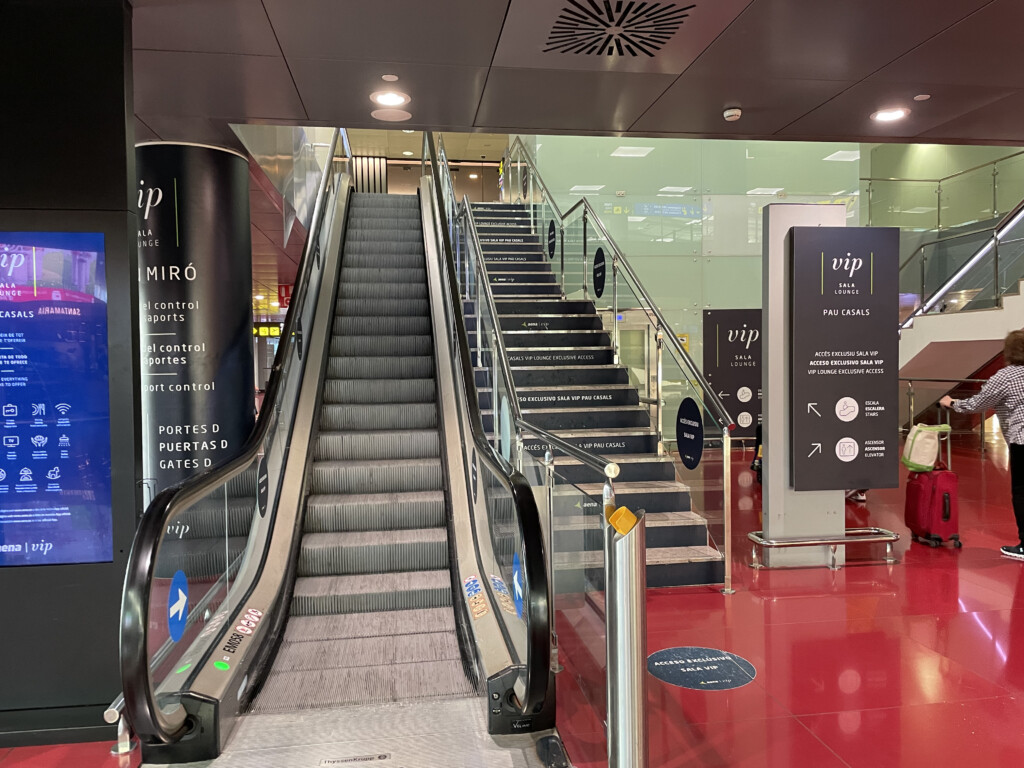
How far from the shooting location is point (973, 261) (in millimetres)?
9133

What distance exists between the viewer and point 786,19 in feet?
11.6

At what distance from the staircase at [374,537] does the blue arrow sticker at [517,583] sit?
571mm

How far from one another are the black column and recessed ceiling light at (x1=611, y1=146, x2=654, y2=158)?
8839 mm

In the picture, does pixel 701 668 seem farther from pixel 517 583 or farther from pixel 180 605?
pixel 180 605

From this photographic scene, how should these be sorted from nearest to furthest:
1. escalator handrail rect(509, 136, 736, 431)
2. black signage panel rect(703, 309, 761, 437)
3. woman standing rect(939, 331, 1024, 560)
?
escalator handrail rect(509, 136, 736, 431), woman standing rect(939, 331, 1024, 560), black signage panel rect(703, 309, 761, 437)

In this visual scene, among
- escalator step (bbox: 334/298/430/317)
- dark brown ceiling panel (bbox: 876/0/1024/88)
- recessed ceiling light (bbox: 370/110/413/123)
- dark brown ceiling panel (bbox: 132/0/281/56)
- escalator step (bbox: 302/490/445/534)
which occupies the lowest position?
escalator step (bbox: 302/490/445/534)

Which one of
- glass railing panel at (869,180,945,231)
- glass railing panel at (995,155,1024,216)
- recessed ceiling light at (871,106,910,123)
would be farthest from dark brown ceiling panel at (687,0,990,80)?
glass railing panel at (869,180,945,231)

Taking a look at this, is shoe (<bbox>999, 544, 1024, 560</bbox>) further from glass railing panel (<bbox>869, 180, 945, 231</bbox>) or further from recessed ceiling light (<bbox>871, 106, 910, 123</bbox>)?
glass railing panel (<bbox>869, 180, 945, 231</bbox>)

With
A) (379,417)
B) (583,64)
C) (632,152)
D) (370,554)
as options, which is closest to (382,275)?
(379,417)

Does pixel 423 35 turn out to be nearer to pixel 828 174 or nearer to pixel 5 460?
pixel 5 460

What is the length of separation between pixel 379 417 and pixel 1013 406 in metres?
5.18

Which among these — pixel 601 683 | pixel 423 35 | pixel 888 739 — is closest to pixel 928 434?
pixel 888 739

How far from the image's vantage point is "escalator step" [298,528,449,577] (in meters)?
4.67

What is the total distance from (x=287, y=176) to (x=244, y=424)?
3923 millimetres
